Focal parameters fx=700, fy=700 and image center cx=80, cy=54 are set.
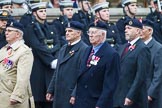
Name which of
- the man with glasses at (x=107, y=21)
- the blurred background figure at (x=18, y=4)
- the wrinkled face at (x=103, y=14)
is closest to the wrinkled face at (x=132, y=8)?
the man with glasses at (x=107, y=21)

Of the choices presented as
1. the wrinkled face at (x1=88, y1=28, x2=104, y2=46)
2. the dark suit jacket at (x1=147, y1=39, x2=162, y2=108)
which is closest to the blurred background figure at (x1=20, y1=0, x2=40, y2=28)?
the dark suit jacket at (x1=147, y1=39, x2=162, y2=108)

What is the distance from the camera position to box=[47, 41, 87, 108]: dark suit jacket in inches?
440

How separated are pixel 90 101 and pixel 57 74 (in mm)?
1265

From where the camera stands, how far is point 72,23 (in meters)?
11.3

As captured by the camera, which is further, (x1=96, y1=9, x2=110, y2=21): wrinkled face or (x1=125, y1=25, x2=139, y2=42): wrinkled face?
(x1=96, y1=9, x2=110, y2=21): wrinkled face

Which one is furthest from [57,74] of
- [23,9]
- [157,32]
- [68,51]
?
[157,32]

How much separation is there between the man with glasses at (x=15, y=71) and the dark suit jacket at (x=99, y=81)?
2.82 feet

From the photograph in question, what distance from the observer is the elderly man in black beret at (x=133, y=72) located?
10484mm

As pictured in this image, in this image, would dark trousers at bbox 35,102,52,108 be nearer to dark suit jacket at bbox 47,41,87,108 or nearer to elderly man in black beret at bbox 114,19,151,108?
dark suit jacket at bbox 47,41,87,108

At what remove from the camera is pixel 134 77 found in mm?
10641

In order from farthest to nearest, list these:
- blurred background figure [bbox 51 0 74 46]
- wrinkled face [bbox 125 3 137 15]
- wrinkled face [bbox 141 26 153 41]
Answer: wrinkled face [bbox 125 3 137 15] < blurred background figure [bbox 51 0 74 46] < wrinkled face [bbox 141 26 153 41]

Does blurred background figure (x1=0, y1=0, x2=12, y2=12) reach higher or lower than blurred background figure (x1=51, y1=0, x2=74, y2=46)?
higher

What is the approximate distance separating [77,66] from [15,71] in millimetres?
1018

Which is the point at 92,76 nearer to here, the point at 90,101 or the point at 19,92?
the point at 90,101
